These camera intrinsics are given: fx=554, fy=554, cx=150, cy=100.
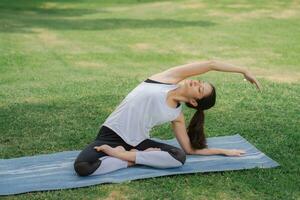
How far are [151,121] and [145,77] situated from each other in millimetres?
→ 4956

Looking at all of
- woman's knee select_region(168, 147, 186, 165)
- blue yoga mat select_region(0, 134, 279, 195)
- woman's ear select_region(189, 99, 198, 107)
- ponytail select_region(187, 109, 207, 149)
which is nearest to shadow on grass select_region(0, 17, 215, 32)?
blue yoga mat select_region(0, 134, 279, 195)

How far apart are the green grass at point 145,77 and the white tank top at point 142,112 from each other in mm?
576

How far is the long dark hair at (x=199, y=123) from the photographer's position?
5.49 m

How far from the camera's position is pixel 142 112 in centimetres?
550

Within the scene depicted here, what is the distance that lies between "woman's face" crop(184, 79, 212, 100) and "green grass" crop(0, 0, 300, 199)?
780 millimetres

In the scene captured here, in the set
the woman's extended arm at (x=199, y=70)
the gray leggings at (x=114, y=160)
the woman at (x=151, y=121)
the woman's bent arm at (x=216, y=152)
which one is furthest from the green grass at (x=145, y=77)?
the woman's extended arm at (x=199, y=70)

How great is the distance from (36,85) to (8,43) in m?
5.99

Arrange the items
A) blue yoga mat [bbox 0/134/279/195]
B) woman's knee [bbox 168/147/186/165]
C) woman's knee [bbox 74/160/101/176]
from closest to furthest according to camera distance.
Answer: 1. blue yoga mat [bbox 0/134/279/195]
2. woman's knee [bbox 74/160/101/176]
3. woman's knee [bbox 168/147/186/165]

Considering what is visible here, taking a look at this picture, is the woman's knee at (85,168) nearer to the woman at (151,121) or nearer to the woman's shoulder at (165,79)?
the woman at (151,121)

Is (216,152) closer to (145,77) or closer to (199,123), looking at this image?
(199,123)

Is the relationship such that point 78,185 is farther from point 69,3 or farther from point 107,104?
point 69,3

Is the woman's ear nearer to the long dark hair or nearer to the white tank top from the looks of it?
the long dark hair

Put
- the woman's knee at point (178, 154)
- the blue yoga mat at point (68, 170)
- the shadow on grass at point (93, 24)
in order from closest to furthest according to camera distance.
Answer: the blue yoga mat at point (68, 170) < the woman's knee at point (178, 154) < the shadow on grass at point (93, 24)

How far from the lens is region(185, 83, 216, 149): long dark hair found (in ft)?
18.0
